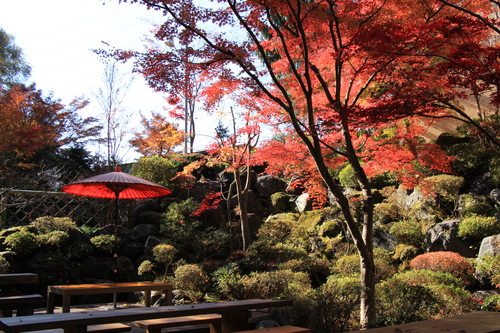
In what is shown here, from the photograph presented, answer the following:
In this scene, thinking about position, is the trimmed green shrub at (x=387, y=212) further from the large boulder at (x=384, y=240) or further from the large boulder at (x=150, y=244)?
the large boulder at (x=150, y=244)

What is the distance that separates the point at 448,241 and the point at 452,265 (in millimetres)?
889

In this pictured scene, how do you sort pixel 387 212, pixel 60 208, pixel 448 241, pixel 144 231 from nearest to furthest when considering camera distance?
pixel 448 241 < pixel 387 212 < pixel 60 208 < pixel 144 231

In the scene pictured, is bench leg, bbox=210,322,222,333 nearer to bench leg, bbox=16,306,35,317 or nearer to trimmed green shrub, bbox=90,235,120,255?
bench leg, bbox=16,306,35,317

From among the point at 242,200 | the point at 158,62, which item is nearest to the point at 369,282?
the point at 158,62

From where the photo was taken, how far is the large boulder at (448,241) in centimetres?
699

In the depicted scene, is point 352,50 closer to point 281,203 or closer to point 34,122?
point 281,203

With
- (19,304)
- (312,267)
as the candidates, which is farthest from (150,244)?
(19,304)

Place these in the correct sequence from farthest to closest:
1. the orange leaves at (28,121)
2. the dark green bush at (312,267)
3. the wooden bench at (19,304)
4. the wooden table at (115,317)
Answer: the orange leaves at (28,121) → the dark green bush at (312,267) → the wooden bench at (19,304) → the wooden table at (115,317)

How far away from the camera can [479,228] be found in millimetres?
6820

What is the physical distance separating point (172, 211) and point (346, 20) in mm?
6643

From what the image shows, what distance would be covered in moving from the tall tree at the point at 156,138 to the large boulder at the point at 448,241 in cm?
1083

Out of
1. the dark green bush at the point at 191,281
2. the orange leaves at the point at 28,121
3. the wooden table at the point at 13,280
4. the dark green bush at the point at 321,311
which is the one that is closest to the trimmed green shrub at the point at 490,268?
the dark green bush at the point at 321,311

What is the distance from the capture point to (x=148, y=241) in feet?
29.8

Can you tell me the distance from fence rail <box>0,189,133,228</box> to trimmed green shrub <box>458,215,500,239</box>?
7991 mm
